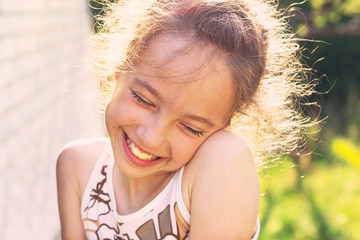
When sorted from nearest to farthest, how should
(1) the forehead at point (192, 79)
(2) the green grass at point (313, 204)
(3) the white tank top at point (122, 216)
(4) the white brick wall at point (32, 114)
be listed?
(1) the forehead at point (192, 79), (3) the white tank top at point (122, 216), (4) the white brick wall at point (32, 114), (2) the green grass at point (313, 204)

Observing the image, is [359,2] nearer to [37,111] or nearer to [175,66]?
[37,111]

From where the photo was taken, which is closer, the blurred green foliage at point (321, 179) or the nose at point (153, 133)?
the nose at point (153, 133)

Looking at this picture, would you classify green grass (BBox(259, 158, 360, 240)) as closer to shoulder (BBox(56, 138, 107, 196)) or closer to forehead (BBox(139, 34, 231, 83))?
shoulder (BBox(56, 138, 107, 196))

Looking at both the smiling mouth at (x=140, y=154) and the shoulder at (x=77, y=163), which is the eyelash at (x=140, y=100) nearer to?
the smiling mouth at (x=140, y=154)

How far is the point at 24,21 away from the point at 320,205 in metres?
2.77

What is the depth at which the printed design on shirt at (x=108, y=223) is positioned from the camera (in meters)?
1.90

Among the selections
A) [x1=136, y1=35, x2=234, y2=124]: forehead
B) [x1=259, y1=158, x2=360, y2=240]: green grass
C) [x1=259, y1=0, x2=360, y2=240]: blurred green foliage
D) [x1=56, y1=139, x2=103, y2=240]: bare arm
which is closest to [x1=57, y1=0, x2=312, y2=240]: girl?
[x1=136, y1=35, x2=234, y2=124]: forehead

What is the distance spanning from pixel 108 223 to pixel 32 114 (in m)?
2.12

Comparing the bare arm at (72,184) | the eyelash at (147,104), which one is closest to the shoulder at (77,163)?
the bare arm at (72,184)

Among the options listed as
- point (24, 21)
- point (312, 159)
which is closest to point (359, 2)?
point (312, 159)

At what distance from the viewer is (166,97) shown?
1712 mm

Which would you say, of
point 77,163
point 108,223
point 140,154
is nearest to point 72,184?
point 77,163

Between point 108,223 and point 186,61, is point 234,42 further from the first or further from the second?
point 108,223

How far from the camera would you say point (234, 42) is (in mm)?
1734
